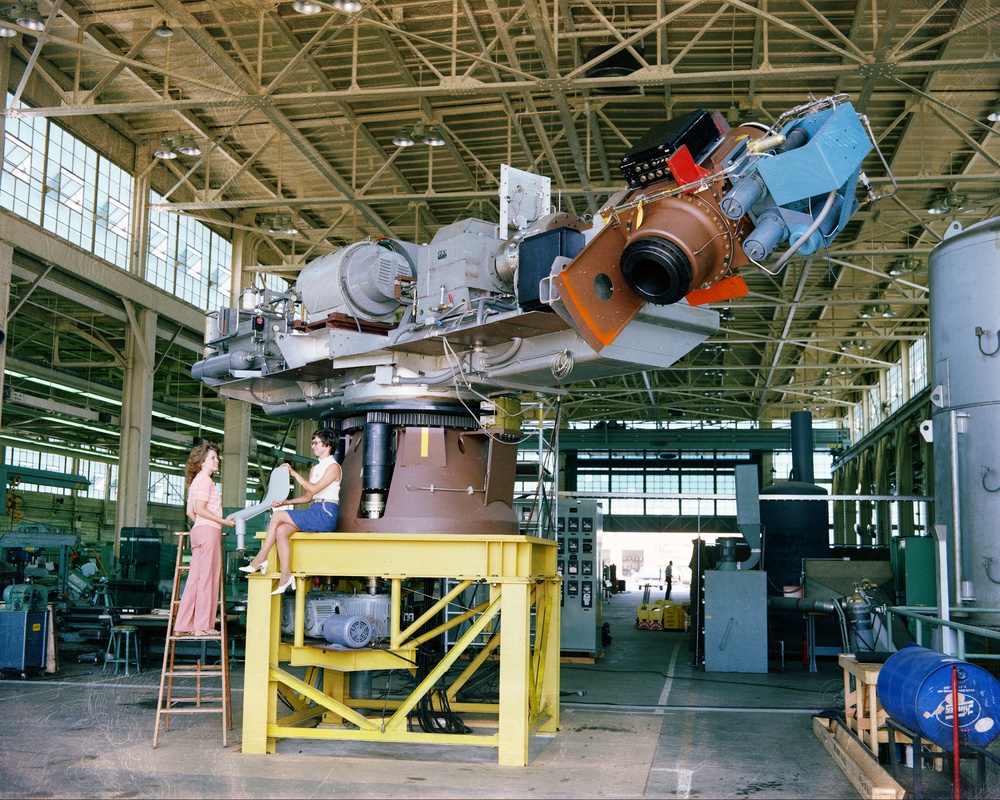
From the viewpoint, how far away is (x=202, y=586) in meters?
8.66

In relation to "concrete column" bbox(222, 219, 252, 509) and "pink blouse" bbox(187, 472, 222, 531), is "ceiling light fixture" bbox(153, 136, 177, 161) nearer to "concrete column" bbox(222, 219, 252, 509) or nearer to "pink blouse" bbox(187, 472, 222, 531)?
"concrete column" bbox(222, 219, 252, 509)

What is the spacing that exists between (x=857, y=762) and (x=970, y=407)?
424 centimetres

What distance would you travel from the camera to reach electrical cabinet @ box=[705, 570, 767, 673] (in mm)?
14859

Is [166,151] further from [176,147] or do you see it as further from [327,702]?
[327,702]

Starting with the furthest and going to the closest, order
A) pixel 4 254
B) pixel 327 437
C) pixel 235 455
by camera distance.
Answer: pixel 235 455 → pixel 4 254 → pixel 327 437

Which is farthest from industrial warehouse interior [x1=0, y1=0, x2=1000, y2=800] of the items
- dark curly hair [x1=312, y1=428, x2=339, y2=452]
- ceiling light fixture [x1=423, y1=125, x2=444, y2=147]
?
ceiling light fixture [x1=423, y1=125, x2=444, y2=147]

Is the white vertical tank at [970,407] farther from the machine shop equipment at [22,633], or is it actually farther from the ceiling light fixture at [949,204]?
the ceiling light fixture at [949,204]

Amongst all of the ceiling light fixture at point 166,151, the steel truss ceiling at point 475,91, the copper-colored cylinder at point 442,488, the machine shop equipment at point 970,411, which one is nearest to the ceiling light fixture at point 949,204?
the steel truss ceiling at point 475,91

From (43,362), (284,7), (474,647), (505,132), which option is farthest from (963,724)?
(43,362)

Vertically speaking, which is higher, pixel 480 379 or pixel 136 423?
pixel 136 423

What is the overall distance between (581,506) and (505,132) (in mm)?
8741

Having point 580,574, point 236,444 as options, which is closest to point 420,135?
point 580,574

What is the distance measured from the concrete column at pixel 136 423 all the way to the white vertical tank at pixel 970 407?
1726 cm

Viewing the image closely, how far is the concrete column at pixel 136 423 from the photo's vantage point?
2200 cm
